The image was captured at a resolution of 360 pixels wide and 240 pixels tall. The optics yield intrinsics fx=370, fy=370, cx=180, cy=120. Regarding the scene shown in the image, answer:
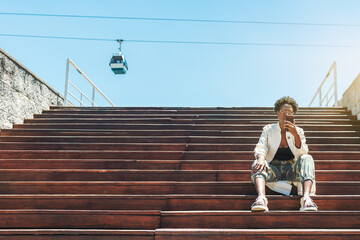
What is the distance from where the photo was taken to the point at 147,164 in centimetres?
388

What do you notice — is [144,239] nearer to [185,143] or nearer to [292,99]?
[292,99]

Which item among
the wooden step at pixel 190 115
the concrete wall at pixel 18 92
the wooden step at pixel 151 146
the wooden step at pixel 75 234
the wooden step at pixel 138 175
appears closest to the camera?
the wooden step at pixel 75 234

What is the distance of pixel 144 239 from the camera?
2.47 m

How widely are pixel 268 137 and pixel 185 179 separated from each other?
Result: 0.90 meters

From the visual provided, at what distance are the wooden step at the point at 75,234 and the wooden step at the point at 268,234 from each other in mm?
204

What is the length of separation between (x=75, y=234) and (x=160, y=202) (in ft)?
2.34

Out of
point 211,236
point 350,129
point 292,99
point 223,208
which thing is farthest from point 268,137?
point 350,129

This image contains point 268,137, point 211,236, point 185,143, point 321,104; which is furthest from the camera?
point 321,104

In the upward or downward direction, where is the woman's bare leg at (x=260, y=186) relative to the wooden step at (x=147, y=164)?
downward

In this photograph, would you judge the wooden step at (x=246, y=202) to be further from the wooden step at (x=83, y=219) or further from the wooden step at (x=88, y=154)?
the wooden step at (x=88, y=154)

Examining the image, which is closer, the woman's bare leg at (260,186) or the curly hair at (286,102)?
the woman's bare leg at (260,186)

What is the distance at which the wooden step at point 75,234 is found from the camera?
2.50 m

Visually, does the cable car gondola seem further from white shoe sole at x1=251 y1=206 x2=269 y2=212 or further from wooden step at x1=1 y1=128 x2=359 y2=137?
white shoe sole at x1=251 y1=206 x2=269 y2=212

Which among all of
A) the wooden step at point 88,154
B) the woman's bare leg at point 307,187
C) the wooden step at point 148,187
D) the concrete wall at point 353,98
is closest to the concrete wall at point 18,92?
the wooden step at point 88,154
